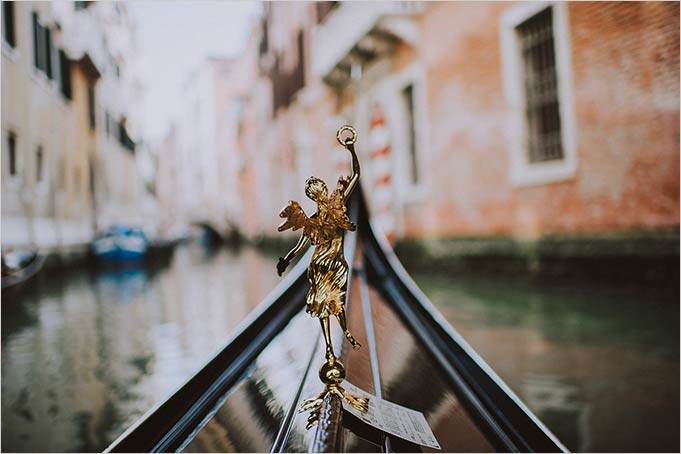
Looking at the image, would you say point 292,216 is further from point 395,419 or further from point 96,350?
point 96,350

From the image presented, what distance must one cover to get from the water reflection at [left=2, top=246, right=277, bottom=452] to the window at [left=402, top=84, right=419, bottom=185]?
155 centimetres

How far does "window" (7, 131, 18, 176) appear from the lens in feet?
8.57

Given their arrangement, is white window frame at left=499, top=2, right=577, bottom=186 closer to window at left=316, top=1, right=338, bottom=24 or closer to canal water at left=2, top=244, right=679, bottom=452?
canal water at left=2, top=244, right=679, bottom=452

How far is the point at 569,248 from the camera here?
3266 mm

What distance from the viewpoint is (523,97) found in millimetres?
3734

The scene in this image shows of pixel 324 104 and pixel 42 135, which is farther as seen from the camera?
pixel 324 104

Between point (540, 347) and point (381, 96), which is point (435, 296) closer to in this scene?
point (540, 347)

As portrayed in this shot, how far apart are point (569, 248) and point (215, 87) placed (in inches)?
738

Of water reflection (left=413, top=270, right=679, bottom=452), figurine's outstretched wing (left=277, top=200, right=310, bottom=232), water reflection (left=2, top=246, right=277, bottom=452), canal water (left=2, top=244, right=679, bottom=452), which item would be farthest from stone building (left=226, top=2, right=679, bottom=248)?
figurine's outstretched wing (left=277, top=200, right=310, bottom=232)

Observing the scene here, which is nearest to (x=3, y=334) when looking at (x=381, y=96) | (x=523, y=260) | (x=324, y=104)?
(x=523, y=260)

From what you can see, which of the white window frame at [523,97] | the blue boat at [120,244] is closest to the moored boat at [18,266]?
the white window frame at [523,97]

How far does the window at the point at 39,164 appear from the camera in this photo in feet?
10.5

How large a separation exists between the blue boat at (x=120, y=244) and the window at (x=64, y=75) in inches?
77.6

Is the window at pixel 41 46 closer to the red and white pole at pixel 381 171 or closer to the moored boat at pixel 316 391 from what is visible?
the red and white pole at pixel 381 171
